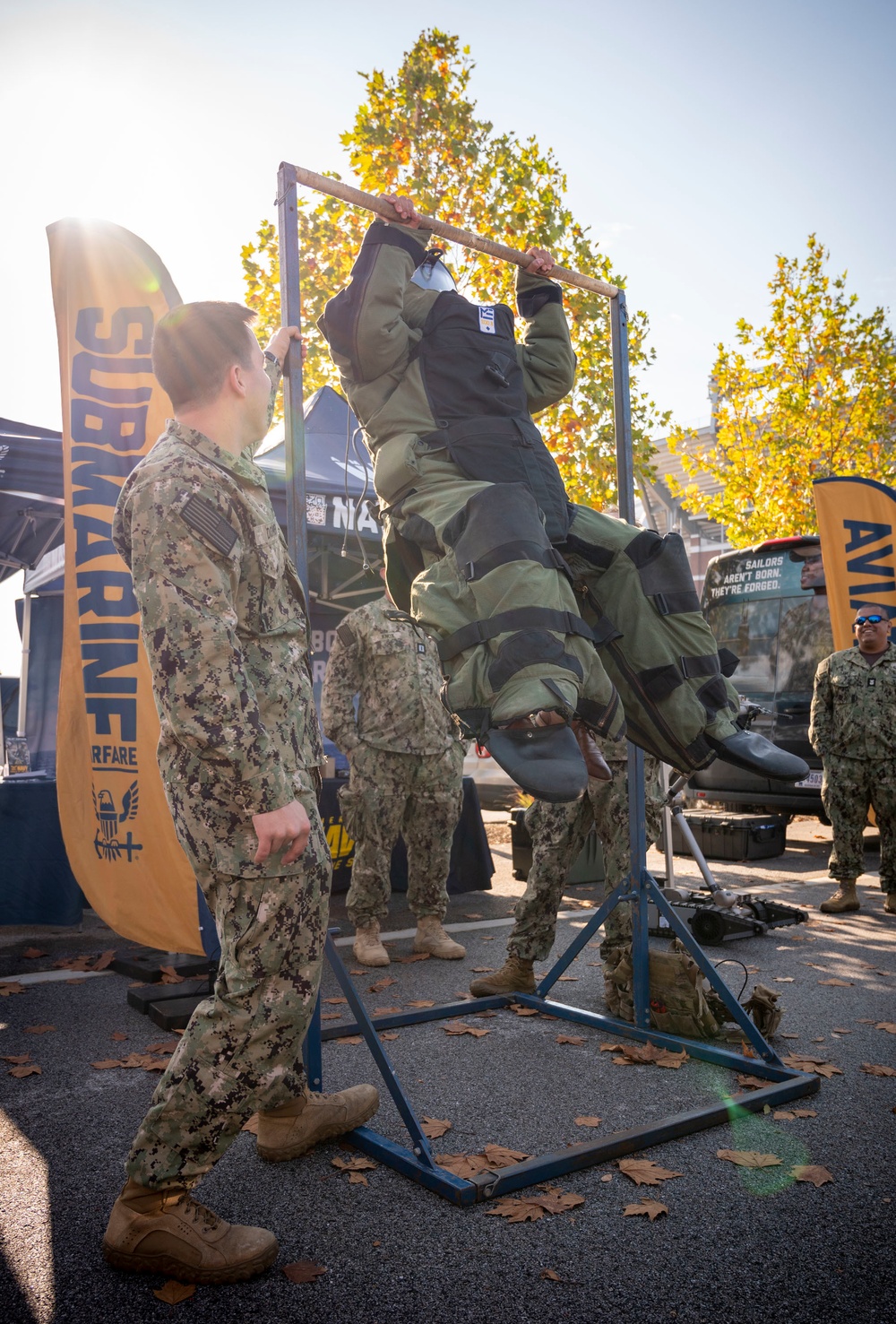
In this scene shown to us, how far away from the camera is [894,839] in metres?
7.20

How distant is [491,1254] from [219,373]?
2340 mm

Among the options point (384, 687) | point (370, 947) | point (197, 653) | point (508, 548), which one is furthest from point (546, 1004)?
point (197, 653)

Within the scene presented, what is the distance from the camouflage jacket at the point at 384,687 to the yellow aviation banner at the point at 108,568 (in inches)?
49.0

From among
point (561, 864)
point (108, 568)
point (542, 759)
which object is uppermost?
point (108, 568)

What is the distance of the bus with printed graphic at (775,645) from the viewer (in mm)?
10297

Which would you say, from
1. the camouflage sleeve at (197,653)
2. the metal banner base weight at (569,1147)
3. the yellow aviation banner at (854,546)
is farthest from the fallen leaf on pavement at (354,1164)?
the yellow aviation banner at (854,546)

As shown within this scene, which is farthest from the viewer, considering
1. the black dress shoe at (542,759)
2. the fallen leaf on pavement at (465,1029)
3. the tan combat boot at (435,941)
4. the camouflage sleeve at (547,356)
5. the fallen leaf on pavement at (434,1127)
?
the tan combat boot at (435,941)

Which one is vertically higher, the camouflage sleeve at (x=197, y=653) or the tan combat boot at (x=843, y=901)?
the camouflage sleeve at (x=197, y=653)

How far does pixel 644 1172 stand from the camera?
9.23ft

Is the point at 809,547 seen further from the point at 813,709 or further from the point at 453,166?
the point at 453,166

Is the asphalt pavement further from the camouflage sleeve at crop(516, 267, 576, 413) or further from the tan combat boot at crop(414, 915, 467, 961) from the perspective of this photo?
the camouflage sleeve at crop(516, 267, 576, 413)

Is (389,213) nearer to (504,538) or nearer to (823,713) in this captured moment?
(504,538)

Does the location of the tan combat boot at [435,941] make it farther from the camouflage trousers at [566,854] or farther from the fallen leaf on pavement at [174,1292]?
the fallen leaf on pavement at [174,1292]

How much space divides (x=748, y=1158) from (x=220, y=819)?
198 cm
